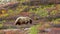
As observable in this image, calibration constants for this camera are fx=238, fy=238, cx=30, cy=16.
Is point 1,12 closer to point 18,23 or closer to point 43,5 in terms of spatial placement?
point 43,5

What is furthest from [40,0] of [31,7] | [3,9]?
[3,9]

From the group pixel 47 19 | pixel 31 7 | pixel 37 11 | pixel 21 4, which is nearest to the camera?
pixel 47 19

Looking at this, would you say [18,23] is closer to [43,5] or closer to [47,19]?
[47,19]

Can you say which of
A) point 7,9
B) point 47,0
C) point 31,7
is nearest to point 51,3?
point 47,0

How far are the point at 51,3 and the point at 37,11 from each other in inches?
216

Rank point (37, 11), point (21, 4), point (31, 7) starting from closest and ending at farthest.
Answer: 1. point (37, 11)
2. point (31, 7)
3. point (21, 4)

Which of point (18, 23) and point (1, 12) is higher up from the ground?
point (18, 23)

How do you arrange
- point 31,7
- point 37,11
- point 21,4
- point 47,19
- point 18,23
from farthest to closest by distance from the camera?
1. point 21,4
2. point 31,7
3. point 37,11
4. point 47,19
5. point 18,23

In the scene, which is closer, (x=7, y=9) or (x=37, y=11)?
(x=37, y=11)

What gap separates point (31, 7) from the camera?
33406 millimetres

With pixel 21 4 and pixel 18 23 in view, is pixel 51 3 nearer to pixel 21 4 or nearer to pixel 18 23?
pixel 21 4

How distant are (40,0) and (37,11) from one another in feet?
19.6

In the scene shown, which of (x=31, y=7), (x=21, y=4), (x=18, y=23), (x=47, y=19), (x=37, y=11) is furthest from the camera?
(x=21, y=4)

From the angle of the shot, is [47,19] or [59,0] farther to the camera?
[59,0]
